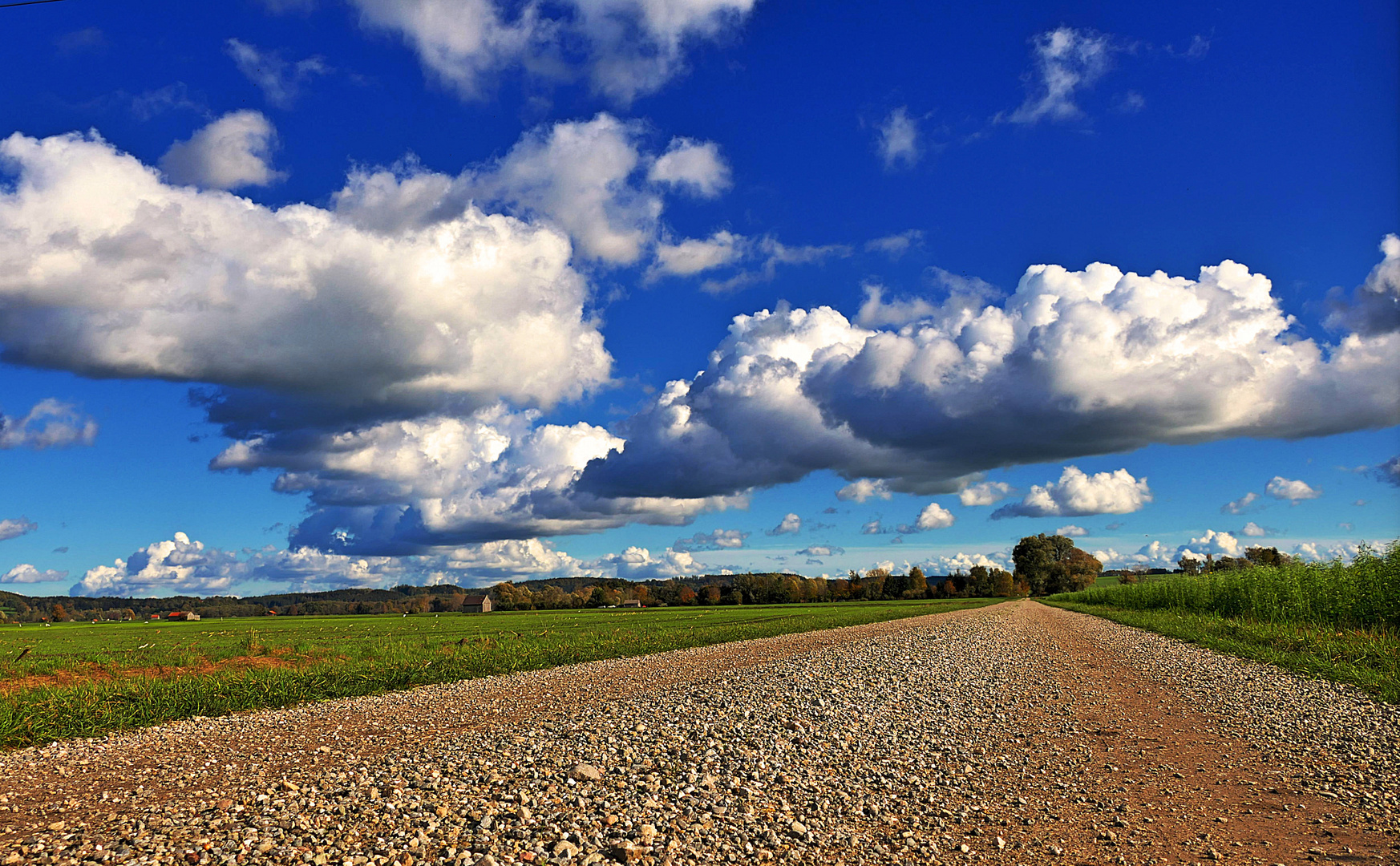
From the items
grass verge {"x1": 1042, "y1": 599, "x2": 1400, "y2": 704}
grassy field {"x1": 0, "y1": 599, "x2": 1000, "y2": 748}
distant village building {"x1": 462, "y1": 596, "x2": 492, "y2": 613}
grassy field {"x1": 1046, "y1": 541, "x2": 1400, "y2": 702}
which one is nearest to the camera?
grassy field {"x1": 0, "y1": 599, "x2": 1000, "y2": 748}

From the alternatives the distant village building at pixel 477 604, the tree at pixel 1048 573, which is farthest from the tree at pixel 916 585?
the distant village building at pixel 477 604

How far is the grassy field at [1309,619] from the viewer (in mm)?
22219

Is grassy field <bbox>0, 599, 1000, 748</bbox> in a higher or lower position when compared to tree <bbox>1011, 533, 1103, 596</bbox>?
higher

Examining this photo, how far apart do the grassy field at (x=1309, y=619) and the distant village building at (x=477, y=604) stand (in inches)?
5213

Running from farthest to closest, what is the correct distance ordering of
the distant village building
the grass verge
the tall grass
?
1. the distant village building
2. the tall grass
3. the grass verge

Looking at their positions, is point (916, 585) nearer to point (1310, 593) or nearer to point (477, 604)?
point (477, 604)

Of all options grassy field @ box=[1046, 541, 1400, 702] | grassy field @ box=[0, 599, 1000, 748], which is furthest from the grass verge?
Result: grassy field @ box=[0, 599, 1000, 748]

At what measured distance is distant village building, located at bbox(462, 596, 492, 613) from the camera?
157125mm

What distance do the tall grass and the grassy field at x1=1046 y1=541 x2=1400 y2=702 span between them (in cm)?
5

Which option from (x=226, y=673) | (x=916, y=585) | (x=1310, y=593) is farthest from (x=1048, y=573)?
(x=226, y=673)

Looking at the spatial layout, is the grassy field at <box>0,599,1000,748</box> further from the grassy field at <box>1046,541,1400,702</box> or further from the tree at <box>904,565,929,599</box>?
the tree at <box>904,565,929,599</box>

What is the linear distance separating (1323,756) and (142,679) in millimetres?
25953

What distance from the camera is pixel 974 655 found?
28250mm

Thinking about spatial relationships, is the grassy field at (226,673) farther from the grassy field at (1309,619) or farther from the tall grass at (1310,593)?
the tall grass at (1310,593)
